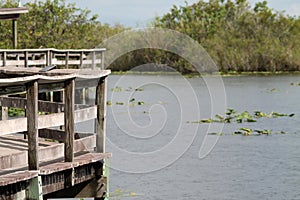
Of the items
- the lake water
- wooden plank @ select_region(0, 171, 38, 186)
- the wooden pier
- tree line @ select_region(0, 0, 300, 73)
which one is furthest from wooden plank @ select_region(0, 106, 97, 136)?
tree line @ select_region(0, 0, 300, 73)

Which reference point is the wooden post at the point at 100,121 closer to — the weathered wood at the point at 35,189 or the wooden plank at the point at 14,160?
the wooden plank at the point at 14,160

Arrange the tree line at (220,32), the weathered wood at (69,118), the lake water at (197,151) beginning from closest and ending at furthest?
1. the weathered wood at (69,118)
2. the lake water at (197,151)
3. the tree line at (220,32)

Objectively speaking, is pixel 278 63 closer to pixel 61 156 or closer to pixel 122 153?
pixel 122 153

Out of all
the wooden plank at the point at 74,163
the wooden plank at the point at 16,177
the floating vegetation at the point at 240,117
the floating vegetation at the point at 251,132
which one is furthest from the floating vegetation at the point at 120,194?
the floating vegetation at the point at 240,117

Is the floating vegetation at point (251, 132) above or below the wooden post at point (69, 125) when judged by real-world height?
below

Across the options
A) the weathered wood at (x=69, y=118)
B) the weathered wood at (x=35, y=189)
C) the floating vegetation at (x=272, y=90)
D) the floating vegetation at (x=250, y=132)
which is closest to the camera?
the weathered wood at (x=35, y=189)

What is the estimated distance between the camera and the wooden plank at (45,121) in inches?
282

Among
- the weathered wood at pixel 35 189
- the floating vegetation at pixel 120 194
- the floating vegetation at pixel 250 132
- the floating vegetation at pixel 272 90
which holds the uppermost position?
the weathered wood at pixel 35 189

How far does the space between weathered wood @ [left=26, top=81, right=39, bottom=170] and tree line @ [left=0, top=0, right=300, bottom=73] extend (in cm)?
2968

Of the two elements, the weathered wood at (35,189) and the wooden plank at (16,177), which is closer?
the wooden plank at (16,177)

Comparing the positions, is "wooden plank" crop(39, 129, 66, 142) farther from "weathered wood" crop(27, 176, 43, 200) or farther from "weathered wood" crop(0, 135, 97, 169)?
"weathered wood" crop(27, 176, 43, 200)

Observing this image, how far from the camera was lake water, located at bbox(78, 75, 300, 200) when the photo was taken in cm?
1295

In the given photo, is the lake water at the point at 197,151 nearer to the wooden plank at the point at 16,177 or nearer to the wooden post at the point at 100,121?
the wooden post at the point at 100,121

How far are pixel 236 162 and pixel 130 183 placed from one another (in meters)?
3.22
